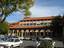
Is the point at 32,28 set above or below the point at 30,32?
above

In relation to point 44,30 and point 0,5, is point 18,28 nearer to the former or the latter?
point 44,30

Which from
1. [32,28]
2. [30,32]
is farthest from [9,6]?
[30,32]

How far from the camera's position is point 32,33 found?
72.0 metres

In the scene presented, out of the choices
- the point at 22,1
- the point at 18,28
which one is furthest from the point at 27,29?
the point at 22,1

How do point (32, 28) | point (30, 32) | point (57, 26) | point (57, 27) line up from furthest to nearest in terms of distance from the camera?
point (30, 32) < point (32, 28) < point (57, 27) < point (57, 26)

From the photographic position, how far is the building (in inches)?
2682

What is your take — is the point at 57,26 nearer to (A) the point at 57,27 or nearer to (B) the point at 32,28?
(A) the point at 57,27

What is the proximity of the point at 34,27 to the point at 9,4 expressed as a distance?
36.9 meters

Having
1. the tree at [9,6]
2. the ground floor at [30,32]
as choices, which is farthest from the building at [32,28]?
the tree at [9,6]

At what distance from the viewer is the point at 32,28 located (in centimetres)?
6825

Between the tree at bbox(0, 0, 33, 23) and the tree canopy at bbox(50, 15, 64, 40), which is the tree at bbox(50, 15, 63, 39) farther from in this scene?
the tree at bbox(0, 0, 33, 23)

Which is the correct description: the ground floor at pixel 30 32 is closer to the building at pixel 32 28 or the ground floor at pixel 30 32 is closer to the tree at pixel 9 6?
the building at pixel 32 28

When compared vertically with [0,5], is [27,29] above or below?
below

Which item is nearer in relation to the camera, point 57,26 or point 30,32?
point 57,26
